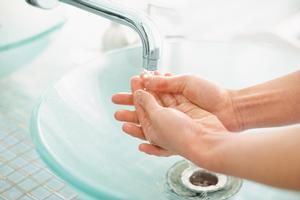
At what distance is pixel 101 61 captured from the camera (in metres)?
0.89

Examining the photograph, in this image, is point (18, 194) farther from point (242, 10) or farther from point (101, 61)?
point (242, 10)

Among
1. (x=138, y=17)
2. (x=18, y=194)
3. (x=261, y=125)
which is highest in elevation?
(x=138, y=17)

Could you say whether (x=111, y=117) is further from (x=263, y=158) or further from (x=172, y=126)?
(x=263, y=158)

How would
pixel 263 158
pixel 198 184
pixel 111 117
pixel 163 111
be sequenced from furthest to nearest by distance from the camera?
1. pixel 111 117
2. pixel 198 184
3. pixel 163 111
4. pixel 263 158

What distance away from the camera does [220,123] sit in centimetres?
68

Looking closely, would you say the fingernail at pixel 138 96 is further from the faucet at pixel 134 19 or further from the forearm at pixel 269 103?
the forearm at pixel 269 103

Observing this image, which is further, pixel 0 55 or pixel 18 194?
pixel 0 55

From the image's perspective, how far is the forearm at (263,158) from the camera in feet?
1.54

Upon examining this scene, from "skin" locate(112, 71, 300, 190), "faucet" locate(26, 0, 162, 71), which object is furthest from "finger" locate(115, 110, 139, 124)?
"faucet" locate(26, 0, 162, 71)

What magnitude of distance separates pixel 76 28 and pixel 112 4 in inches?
18.9

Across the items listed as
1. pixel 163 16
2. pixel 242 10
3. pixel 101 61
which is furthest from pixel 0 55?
pixel 242 10

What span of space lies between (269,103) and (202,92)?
105 mm

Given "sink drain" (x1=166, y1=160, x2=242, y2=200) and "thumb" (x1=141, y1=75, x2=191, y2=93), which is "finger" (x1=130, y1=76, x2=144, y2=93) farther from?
"sink drain" (x1=166, y1=160, x2=242, y2=200)

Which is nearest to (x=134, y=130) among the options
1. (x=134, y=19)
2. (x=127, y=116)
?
(x=127, y=116)
